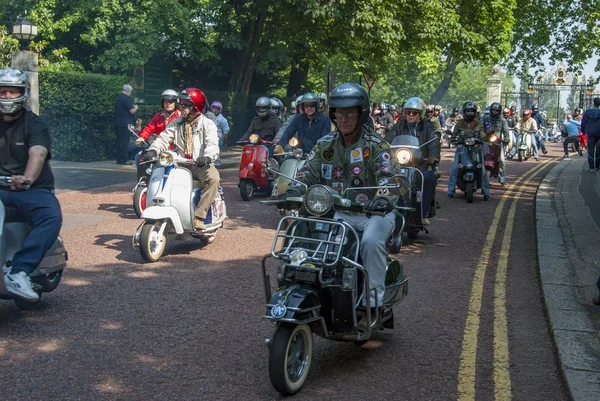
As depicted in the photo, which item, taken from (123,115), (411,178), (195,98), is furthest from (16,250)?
(123,115)

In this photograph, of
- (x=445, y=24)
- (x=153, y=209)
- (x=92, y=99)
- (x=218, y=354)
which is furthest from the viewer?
(x=445, y=24)

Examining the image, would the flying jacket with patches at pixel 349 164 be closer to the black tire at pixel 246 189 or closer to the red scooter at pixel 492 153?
the black tire at pixel 246 189

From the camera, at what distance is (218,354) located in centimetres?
603

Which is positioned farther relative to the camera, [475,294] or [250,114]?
[250,114]

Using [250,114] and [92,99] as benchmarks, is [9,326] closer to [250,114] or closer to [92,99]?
[92,99]

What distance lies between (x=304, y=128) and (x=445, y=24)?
68.2 ft

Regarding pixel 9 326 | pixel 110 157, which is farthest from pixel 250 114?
pixel 9 326

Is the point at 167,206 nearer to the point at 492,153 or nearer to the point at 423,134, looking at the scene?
the point at 423,134

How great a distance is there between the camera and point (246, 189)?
15.9 meters

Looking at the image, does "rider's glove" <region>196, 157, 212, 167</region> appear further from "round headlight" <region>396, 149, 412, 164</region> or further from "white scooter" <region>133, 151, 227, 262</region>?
"round headlight" <region>396, 149, 412, 164</region>

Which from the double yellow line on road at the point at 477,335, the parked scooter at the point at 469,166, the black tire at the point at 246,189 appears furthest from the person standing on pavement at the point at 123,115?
the double yellow line on road at the point at 477,335

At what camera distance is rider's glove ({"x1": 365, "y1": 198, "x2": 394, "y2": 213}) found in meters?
5.52

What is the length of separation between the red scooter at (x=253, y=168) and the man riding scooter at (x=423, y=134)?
4.28 m

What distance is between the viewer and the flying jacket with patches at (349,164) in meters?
6.12
